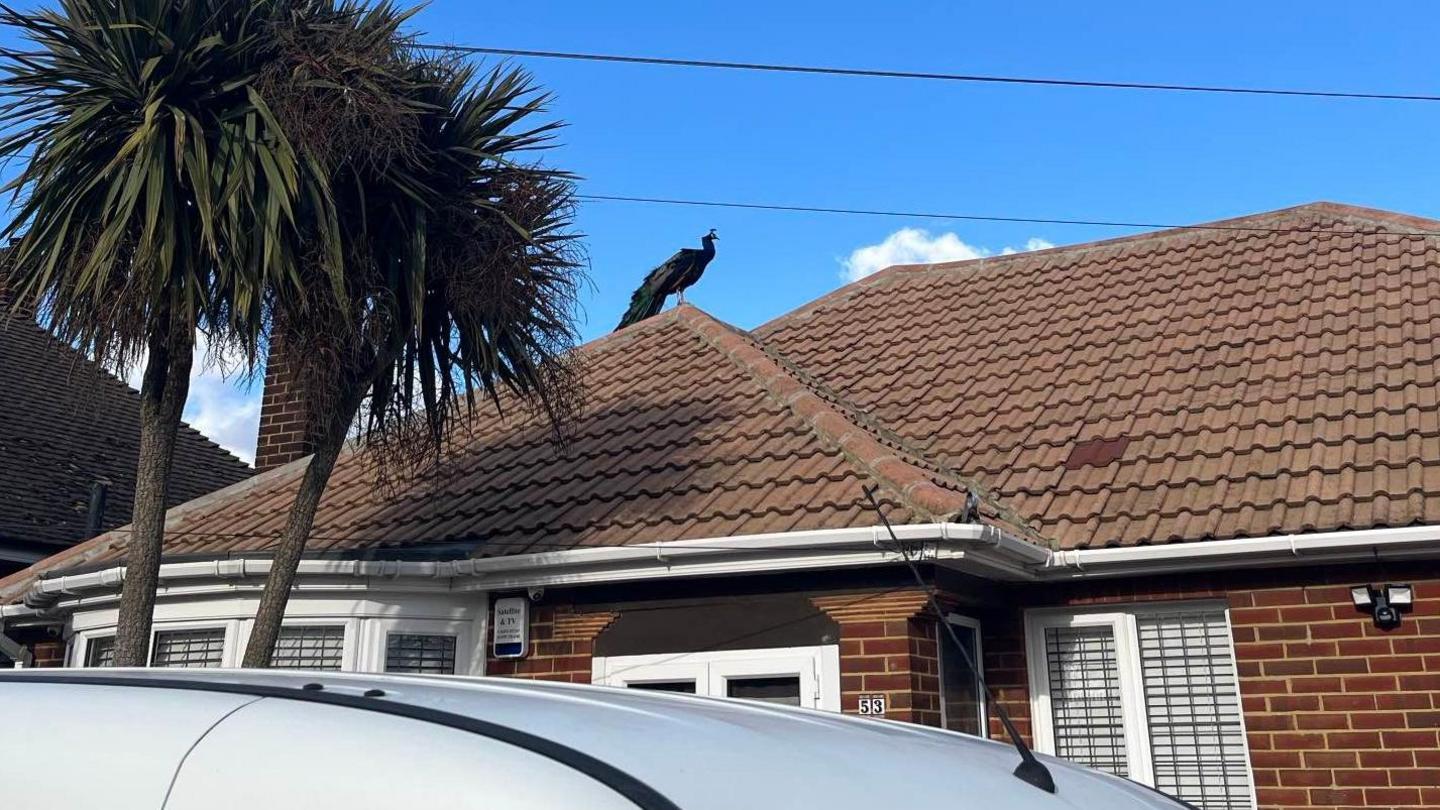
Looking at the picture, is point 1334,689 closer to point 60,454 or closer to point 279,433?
point 279,433

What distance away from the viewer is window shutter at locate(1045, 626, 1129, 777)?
7.72m

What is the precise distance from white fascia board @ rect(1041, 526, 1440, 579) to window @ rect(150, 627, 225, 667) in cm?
547

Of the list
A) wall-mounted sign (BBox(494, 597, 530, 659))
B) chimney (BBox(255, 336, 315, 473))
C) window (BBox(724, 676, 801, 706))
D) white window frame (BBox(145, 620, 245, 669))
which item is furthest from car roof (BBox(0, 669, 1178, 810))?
chimney (BBox(255, 336, 315, 473))

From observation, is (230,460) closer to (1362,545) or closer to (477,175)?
(477,175)

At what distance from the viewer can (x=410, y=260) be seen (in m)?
6.49

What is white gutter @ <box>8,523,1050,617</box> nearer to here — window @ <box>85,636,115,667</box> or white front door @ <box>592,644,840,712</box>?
window @ <box>85,636,115,667</box>

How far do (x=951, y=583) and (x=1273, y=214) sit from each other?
679cm

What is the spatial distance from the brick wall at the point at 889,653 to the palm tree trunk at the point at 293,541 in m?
2.88

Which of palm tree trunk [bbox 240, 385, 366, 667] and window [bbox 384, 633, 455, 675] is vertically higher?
palm tree trunk [bbox 240, 385, 366, 667]

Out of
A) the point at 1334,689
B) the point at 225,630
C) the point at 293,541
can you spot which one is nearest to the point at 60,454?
the point at 225,630

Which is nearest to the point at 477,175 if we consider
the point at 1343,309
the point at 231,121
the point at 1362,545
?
the point at 231,121

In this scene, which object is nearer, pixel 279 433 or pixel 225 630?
pixel 225 630

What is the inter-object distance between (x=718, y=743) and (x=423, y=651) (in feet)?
22.2

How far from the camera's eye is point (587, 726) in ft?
5.69
